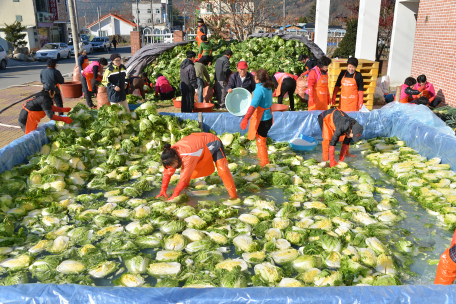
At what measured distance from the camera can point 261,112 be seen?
6.50 metres

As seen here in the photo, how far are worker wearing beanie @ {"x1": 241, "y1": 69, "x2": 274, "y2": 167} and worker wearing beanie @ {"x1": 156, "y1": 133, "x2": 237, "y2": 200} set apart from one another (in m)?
1.27

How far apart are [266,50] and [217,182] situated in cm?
890

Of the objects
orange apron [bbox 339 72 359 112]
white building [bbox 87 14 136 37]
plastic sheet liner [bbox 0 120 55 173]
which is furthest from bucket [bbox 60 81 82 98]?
white building [bbox 87 14 136 37]

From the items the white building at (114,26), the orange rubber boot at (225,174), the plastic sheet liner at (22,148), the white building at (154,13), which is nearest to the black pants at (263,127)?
the orange rubber boot at (225,174)

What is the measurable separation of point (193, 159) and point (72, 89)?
8439mm

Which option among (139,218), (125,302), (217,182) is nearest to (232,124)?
(217,182)

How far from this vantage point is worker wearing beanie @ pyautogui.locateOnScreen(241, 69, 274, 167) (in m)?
6.25

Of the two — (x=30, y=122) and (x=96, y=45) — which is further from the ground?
(x=96, y=45)

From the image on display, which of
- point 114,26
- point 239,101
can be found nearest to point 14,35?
point 239,101

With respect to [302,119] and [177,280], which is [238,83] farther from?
[177,280]

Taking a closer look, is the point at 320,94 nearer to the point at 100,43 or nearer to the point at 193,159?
the point at 193,159

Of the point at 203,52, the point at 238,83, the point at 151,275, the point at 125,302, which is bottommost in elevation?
the point at 151,275

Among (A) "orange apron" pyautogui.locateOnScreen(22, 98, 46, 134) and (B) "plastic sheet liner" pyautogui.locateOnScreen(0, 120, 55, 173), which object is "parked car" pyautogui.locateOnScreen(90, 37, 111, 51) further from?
(A) "orange apron" pyautogui.locateOnScreen(22, 98, 46, 134)

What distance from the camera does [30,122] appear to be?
23.2ft
